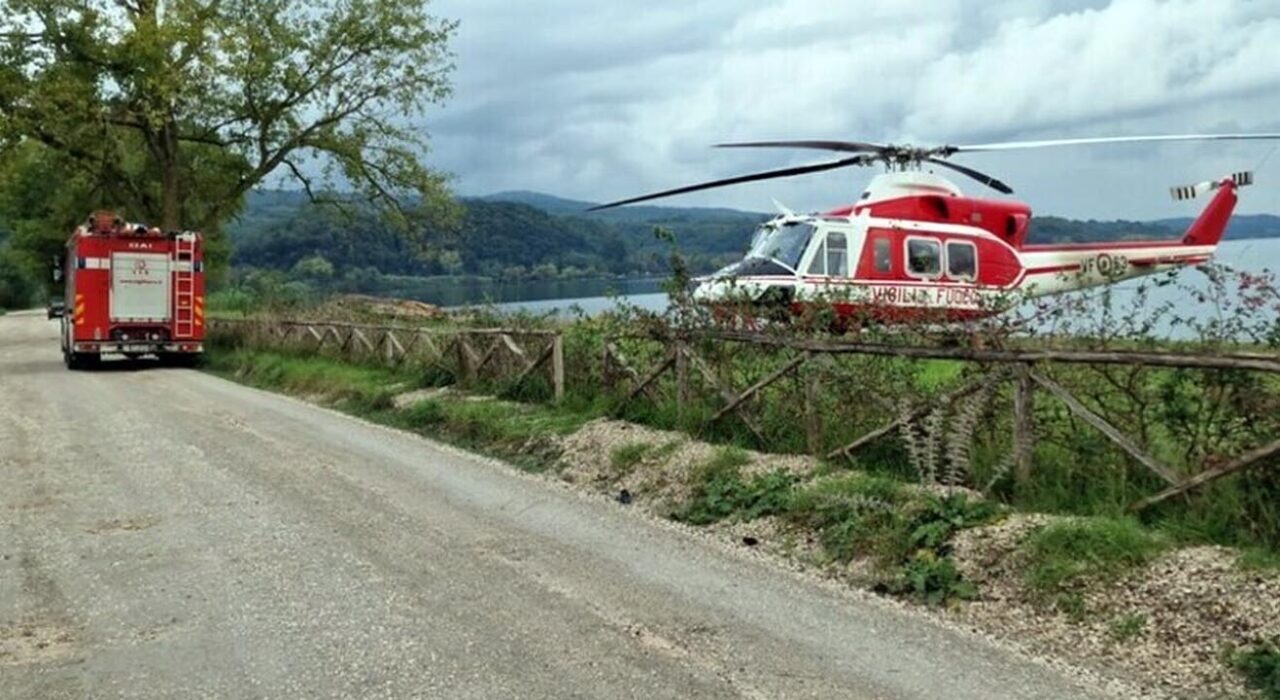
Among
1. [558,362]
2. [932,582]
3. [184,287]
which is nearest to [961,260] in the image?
[558,362]

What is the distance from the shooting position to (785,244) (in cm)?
1772

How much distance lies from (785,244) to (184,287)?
50.2 ft

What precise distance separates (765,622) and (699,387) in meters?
5.34

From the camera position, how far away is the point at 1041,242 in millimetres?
20516

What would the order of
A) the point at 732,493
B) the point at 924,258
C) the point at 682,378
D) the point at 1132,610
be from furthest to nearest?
the point at 924,258, the point at 682,378, the point at 732,493, the point at 1132,610

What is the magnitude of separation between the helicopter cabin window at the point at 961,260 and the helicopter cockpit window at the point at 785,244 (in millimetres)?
2524

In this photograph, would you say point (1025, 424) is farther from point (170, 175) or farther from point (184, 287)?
point (170, 175)

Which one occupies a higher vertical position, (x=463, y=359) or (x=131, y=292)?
(x=131, y=292)

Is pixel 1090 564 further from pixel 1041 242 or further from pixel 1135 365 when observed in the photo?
pixel 1041 242

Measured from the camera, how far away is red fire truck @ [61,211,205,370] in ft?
81.3

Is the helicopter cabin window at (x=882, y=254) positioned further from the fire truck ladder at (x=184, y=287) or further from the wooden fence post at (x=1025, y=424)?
the fire truck ladder at (x=184, y=287)

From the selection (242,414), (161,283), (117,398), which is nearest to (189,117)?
(161,283)

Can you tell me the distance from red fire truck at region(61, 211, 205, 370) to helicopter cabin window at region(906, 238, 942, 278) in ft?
54.9

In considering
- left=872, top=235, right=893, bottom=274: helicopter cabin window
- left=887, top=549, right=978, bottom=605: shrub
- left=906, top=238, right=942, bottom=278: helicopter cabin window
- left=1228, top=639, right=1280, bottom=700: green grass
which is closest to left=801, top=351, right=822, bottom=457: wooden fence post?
left=887, top=549, right=978, bottom=605: shrub
